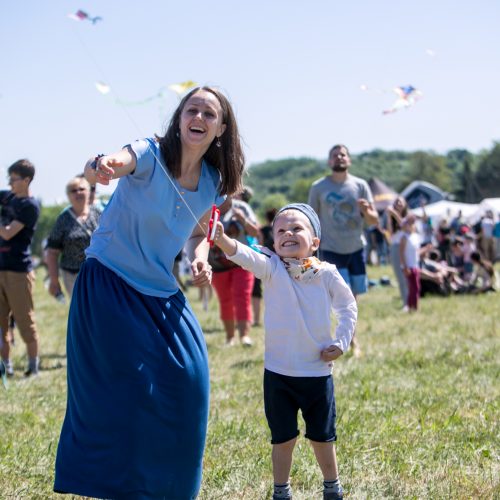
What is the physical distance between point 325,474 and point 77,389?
1.21 meters

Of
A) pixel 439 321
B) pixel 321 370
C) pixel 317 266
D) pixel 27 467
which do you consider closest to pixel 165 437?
pixel 321 370

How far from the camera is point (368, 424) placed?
4.97 metres

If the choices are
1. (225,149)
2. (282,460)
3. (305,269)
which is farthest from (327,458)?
(225,149)

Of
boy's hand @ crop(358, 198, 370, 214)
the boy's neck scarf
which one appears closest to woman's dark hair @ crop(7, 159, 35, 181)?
boy's hand @ crop(358, 198, 370, 214)

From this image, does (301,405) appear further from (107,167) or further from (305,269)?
(107,167)

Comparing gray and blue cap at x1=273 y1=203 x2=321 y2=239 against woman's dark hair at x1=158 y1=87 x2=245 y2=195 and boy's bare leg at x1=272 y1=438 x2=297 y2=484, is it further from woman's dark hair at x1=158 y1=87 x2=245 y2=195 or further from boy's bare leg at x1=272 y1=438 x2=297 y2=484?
boy's bare leg at x1=272 y1=438 x2=297 y2=484

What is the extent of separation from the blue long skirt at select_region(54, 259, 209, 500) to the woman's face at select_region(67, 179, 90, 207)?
4099 mm

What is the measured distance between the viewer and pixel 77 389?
3.25 meters

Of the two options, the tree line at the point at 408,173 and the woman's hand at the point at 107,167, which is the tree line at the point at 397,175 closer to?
the tree line at the point at 408,173

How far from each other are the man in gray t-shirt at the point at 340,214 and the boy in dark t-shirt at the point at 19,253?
2.68 metres

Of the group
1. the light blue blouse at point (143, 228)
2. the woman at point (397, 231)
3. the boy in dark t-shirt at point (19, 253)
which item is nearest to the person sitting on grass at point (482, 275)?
the woman at point (397, 231)

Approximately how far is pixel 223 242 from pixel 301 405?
0.83 meters

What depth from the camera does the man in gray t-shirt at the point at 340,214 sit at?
7844mm

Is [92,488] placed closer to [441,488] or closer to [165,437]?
[165,437]
